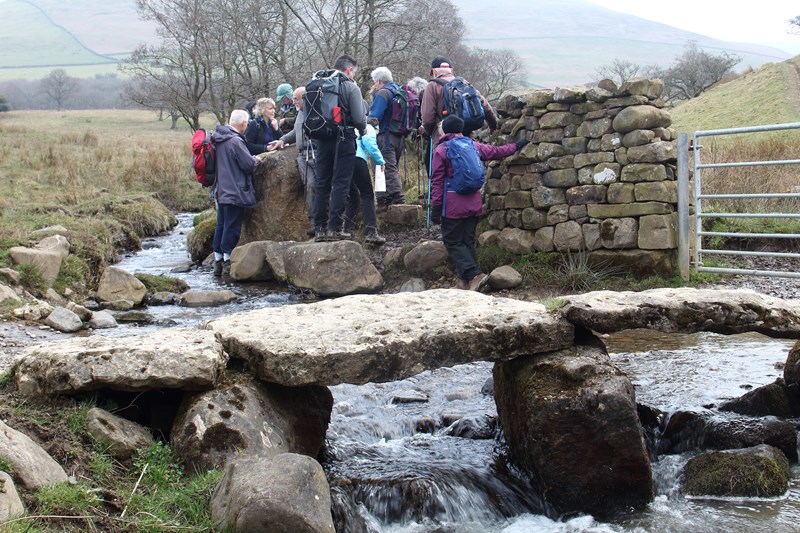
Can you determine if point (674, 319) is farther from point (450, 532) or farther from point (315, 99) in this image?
point (315, 99)

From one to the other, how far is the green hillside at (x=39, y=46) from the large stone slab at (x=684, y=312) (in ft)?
459

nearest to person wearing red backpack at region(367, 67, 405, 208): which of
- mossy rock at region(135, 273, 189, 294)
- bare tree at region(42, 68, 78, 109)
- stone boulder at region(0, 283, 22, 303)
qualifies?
mossy rock at region(135, 273, 189, 294)

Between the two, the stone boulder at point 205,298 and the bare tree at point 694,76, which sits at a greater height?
the bare tree at point 694,76

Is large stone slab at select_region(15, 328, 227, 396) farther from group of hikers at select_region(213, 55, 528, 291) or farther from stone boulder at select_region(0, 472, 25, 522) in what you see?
group of hikers at select_region(213, 55, 528, 291)

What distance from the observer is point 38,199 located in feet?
50.1

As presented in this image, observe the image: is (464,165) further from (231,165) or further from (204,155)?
(204,155)

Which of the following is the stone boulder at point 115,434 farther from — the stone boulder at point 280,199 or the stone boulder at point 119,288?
the stone boulder at point 280,199

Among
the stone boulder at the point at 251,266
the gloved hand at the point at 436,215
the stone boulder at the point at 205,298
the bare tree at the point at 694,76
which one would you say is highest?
the bare tree at the point at 694,76

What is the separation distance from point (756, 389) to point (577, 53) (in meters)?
164

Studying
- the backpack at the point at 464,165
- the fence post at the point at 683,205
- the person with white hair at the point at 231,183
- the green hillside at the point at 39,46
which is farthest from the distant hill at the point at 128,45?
the backpack at the point at 464,165

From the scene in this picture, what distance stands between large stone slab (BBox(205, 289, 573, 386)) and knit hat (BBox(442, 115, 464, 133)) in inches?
169

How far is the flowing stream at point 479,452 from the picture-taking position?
4.67 meters

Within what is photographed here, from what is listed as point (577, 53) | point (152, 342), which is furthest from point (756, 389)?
point (577, 53)

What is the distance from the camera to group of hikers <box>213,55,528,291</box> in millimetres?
9516
